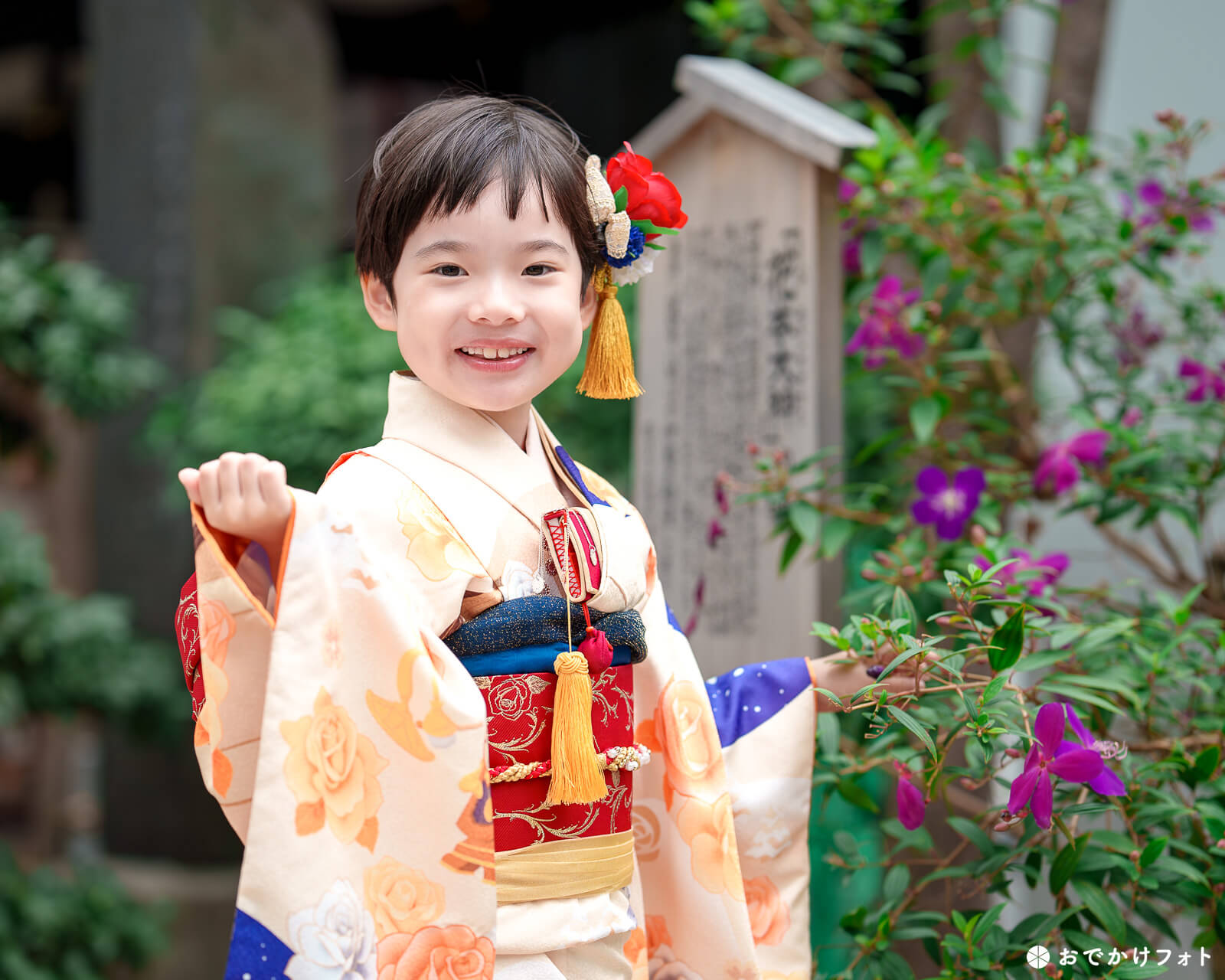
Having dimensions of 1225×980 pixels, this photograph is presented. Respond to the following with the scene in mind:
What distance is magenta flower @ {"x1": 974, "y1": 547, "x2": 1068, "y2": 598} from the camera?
1.61m

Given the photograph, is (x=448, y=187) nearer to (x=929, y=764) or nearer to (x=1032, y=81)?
(x=929, y=764)

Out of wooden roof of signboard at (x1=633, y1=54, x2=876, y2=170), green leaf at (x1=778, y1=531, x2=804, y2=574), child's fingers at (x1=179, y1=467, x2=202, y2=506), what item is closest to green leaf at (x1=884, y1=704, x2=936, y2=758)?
green leaf at (x1=778, y1=531, x2=804, y2=574)

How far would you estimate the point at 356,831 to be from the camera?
114 centimetres

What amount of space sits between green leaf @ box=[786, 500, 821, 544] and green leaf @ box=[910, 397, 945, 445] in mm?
235

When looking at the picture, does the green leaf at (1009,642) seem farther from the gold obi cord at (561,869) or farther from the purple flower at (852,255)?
the purple flower at (852,255)

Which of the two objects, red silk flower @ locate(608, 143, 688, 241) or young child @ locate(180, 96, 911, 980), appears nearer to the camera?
young child @ locate(180, 96, 911, 980)

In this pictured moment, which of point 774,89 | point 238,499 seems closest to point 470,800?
point 238,499

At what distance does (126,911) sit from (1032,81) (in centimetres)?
352

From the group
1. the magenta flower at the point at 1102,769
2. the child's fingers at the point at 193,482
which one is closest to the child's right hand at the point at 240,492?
the child's fingers at the point at 193,482

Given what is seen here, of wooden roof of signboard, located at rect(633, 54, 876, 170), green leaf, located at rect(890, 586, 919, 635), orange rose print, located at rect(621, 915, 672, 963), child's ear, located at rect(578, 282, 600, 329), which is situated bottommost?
orange rose print, located at rect(621, 915, 672, 963)

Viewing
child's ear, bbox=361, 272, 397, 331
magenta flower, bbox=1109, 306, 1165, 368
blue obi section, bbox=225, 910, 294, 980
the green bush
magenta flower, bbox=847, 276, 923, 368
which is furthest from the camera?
the green bush

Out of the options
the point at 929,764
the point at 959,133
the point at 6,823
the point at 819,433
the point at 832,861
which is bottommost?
the point at 6,823

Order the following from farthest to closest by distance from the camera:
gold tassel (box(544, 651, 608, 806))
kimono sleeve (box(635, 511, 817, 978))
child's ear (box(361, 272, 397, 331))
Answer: kimono sleeve (box(635, 511, 817, 978)) → child's ear (box(361, 272, 397, 331)) → gold tassel (box(544, 651, 608, 806))

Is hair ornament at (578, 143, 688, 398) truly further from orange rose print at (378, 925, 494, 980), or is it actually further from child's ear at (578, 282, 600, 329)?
orange rose print at (378, 925, 494, 980)
